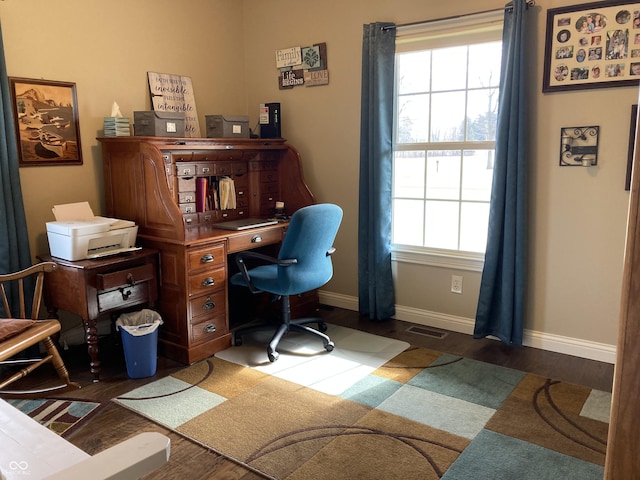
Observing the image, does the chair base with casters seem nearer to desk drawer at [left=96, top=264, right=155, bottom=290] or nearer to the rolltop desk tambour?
the rolltop desk tambour

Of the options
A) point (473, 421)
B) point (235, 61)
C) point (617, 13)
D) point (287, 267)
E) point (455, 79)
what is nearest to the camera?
point (473, 421)

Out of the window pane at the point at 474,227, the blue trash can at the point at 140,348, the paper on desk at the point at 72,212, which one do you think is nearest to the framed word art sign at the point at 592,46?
the window pane at the point at 474,227

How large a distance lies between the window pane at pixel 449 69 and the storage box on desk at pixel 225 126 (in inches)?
53.5

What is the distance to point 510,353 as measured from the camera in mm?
3248

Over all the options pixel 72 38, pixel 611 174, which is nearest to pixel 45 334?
pixel 72 38

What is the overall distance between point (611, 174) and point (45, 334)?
3.14 meters

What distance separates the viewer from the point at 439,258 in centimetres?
364

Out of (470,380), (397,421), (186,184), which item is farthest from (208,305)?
(470,380)

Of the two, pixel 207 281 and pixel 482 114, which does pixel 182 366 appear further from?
pixel 482 114

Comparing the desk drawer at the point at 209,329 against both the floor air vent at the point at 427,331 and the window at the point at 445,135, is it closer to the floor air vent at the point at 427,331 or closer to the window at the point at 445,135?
the floor air vent at the point at 427,331

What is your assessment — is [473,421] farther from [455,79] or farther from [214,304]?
[455,79]

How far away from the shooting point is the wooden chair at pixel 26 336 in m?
2.43

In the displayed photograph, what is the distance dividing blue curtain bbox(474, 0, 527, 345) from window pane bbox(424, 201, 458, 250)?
34cm

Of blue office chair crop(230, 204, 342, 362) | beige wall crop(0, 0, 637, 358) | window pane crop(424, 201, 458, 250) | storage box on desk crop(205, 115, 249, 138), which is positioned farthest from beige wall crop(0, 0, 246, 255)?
window pane crop(424, 201, 458, 250)
